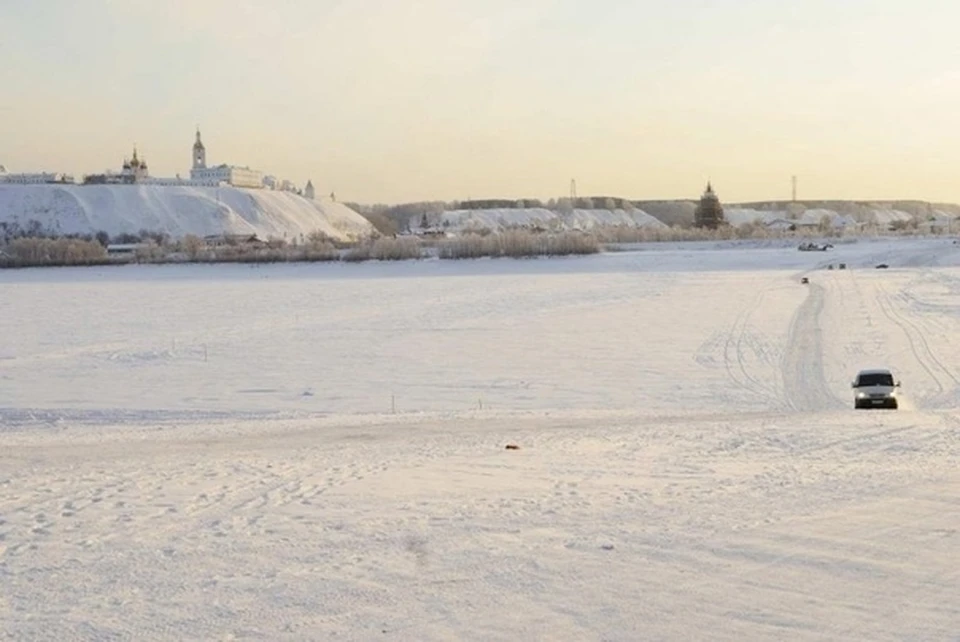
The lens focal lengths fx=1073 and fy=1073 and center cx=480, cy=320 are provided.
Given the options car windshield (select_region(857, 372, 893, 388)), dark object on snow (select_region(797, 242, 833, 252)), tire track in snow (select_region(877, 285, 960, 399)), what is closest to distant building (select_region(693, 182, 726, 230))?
dark object on snow (select_region(797, 242, 833, 252))

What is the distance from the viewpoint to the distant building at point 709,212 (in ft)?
529

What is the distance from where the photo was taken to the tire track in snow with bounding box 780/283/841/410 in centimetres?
2428

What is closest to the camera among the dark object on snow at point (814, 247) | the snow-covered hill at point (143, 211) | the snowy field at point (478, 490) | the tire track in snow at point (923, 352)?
the snowy field at point (478, 490)

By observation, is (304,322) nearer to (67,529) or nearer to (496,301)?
(496,301)

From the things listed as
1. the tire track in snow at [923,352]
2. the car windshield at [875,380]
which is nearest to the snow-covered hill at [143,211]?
the tire track in snow at [923,352]

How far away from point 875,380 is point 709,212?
14339 cm

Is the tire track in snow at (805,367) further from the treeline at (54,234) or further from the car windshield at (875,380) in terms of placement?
the treeline at (54,234)

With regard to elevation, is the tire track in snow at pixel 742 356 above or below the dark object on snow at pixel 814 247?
below

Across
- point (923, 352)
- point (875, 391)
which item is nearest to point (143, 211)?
point (923, 352)

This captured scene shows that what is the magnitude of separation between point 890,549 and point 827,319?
112 feet

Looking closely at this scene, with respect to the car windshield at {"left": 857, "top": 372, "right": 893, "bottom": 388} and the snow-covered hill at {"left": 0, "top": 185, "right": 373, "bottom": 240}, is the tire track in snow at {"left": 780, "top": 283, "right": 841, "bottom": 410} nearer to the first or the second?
the car windshield at {"left": 857, "top": 372, "right": 893, "bottom": 388}

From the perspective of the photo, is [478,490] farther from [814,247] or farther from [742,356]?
[814,247]

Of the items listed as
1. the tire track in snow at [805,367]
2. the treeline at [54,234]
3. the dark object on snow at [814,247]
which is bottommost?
the tire track in snow at [805,367]

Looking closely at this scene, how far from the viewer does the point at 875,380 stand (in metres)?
22.4
